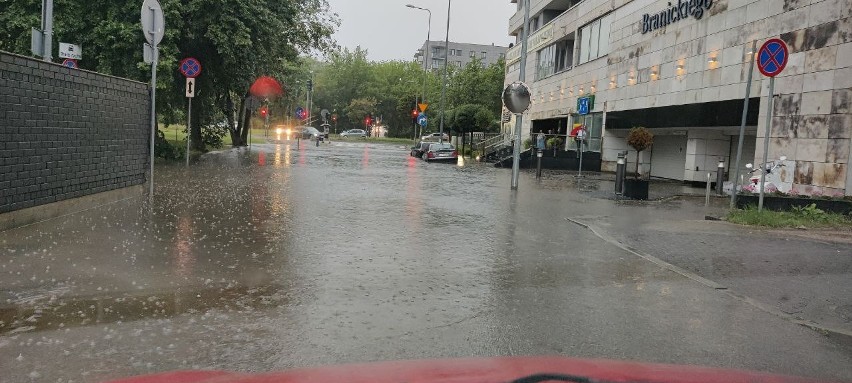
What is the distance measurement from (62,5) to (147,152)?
10.1 metres

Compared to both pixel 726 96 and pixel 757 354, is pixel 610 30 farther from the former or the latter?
pixel 757 354

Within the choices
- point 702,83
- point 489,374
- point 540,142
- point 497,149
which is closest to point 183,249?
point 489,374

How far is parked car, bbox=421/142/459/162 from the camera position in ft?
114

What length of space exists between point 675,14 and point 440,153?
46.1 ft

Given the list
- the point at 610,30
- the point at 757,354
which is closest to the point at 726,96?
the point at 610,30

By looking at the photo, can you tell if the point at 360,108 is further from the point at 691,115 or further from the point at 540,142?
the point at 691,115

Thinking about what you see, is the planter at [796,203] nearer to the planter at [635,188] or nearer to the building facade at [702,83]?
the building facade at [702,83]

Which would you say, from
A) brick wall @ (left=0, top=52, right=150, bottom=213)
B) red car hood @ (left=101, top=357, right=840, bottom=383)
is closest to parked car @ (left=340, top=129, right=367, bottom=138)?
brick wall @ (left=0, top=52, right=150, bottom=213)

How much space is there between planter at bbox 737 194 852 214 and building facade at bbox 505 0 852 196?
9.07 feet

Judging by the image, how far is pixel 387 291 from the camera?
6.02 m

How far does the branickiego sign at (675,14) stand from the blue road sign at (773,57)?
39.6ft

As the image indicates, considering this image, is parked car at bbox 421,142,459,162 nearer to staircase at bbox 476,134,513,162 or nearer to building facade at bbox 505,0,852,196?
staircase at bbox 476,134,513,162

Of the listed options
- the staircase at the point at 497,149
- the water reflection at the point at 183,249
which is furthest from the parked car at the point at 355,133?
the water reflection at the point at 183,249

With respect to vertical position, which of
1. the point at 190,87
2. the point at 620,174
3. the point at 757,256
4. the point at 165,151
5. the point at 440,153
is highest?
the point at 190,87
